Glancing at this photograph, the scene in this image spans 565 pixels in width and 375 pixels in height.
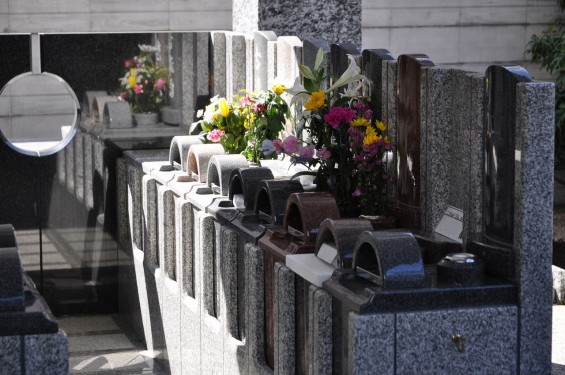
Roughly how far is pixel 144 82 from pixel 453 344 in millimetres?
5728

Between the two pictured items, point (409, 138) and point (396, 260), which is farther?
point (409, 138)

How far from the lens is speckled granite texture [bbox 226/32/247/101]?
362 inches

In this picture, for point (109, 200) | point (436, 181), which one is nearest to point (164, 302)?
point (109, 200)

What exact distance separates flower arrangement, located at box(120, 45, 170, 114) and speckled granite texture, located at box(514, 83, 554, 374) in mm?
5573

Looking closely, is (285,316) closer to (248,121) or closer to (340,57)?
(340,57)

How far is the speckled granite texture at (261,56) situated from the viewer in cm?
846

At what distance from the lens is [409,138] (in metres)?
5.98

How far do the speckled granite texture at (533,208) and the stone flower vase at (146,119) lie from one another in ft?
18.1

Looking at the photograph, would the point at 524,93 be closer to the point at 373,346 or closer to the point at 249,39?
the point at 373,346

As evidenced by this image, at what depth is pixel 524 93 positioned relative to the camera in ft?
16.1

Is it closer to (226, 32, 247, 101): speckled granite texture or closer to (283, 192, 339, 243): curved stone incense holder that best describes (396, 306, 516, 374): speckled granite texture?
(283, 192, 339, 243): curved stone incense holder

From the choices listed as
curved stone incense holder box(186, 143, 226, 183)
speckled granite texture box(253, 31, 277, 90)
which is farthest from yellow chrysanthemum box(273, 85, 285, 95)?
speckled granite texture box(253, 31, 277, 90)

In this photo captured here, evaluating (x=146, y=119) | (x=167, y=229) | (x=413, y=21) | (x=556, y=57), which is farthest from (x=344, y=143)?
(x=413, y=21)

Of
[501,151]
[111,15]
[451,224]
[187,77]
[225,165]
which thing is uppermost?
[111,15]
